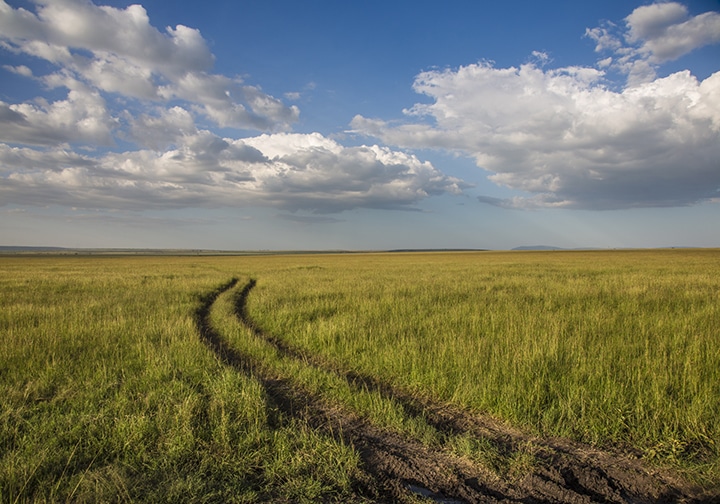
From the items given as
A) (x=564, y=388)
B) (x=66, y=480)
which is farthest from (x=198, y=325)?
(x=564, y=388)

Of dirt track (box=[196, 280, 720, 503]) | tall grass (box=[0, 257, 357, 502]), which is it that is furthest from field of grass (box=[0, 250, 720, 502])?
dirt track (box=[196, 280, 720, 503])

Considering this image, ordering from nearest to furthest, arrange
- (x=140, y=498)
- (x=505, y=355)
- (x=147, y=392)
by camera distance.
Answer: (x=140, y=498) → (x=147, y=392) → (x=505, y=355)

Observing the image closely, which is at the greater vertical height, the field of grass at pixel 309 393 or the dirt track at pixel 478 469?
the field of grass at pixel 309 393

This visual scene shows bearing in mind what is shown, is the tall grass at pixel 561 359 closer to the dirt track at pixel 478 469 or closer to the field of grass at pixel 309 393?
the field of grass at pixel 309 393

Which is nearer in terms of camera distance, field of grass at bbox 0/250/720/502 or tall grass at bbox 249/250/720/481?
field of grass at bbox 0/250/720/502

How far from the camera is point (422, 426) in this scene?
15.6ft

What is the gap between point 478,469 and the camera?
3.91 metres

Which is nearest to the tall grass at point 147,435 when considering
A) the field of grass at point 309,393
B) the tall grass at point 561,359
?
the field of grass at point 309,393

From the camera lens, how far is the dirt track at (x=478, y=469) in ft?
11.5

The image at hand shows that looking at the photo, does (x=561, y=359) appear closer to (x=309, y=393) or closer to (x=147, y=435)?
(x=309, y=393)

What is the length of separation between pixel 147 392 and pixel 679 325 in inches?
461

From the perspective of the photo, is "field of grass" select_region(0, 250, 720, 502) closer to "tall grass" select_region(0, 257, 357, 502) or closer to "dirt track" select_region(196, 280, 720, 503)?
"tall grass" select_region(0, 257, 357, 502)

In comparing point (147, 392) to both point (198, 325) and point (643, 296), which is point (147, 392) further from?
point (643, 296)

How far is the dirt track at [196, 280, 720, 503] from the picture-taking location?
3514 mm
